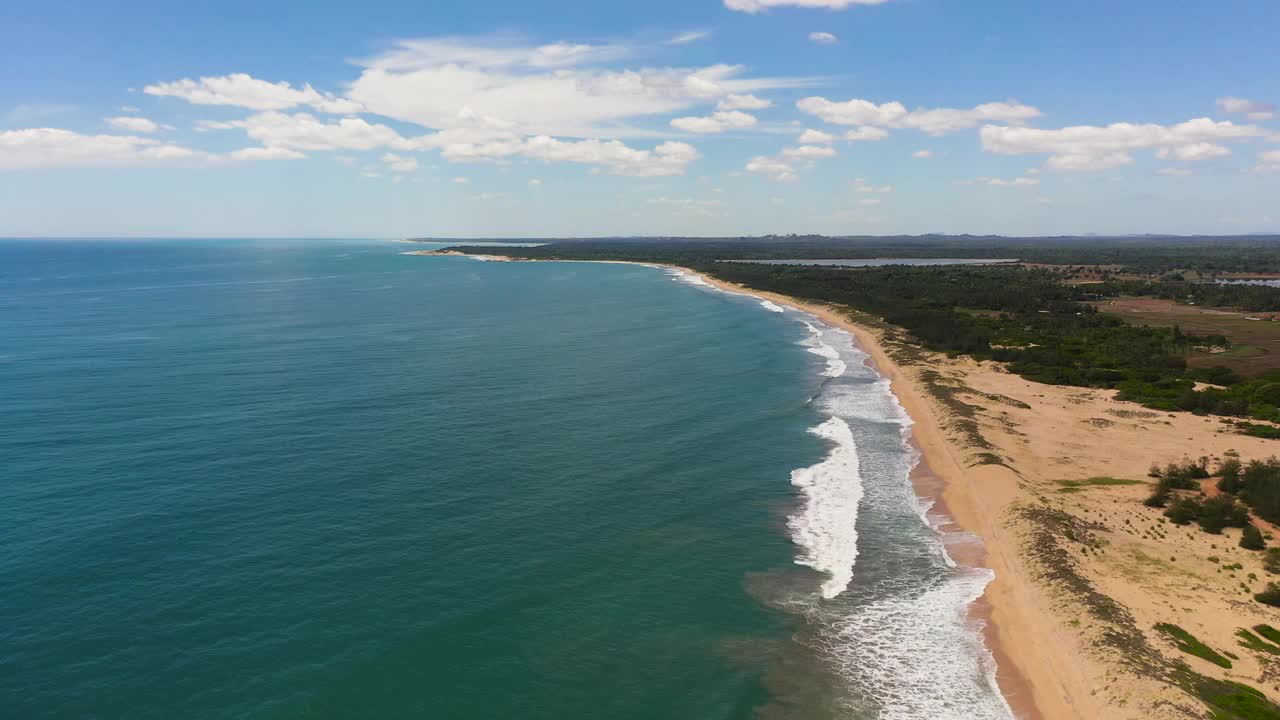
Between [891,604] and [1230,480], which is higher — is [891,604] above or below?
below

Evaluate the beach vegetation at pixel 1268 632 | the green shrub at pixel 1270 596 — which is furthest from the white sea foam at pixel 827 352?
the beach vegetation at pixel 1268 632

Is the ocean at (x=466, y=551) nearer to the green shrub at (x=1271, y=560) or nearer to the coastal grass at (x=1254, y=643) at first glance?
the coastal grass at (x=1254, y=643)

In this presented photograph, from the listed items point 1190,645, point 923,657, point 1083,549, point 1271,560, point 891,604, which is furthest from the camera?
point 1083,549

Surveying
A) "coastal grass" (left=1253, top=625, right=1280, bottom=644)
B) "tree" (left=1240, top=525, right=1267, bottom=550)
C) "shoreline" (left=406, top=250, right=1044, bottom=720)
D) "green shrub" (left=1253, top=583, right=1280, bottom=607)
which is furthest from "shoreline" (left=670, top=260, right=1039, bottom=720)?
"tree" (left=1240, top=525, right=1267, bottom=550)

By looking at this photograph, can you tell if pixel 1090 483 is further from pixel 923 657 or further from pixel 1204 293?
pixel 1204 293

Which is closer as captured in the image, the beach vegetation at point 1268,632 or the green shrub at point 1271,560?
the beach vegetation at point 1268,632

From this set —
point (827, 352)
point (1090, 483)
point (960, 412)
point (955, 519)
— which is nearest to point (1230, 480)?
point (1090, 483)

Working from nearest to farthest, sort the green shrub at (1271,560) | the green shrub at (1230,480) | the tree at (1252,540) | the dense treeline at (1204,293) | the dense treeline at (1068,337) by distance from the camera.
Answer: the green shrub at (1271,560) < the tree at (1252,540) < the green shrub at (1230,480) < the dense treeline at (1068,337) < the dense treeline at (1204,293)

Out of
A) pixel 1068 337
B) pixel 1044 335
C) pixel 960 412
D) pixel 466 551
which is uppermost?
pixel 1044 335

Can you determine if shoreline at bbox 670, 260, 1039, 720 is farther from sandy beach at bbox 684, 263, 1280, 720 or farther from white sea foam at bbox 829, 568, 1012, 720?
white sea foam at bbox 829, 568, 1012, 720
